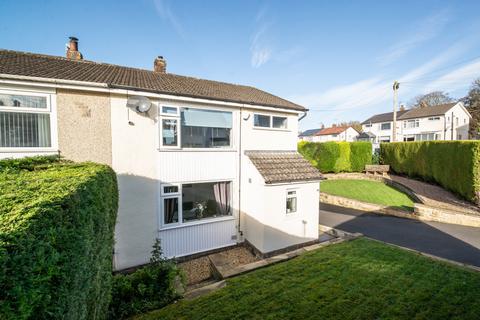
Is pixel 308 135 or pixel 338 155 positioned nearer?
pixel 338 155

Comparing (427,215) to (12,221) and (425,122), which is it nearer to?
(12,221)

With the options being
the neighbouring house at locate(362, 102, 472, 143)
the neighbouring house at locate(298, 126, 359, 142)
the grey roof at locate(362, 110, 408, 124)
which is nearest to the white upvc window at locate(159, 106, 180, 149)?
the neighbouring house at locate(362, 102, 472, 143)

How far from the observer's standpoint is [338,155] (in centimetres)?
2100

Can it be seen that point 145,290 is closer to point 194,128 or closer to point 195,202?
point 195,202

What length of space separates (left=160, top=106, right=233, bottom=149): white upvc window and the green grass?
11.5 metres

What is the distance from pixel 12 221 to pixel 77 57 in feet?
39.6

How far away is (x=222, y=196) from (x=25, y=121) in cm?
677

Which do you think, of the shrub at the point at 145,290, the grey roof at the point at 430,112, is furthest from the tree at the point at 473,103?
the shrub at the point at 145,290

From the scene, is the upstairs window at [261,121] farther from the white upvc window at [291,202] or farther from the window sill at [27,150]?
the window sill at [27,150]

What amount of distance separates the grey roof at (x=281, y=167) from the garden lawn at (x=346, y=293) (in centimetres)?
305

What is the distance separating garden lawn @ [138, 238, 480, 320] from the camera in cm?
421

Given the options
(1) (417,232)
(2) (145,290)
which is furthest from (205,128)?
(1) (417,232)

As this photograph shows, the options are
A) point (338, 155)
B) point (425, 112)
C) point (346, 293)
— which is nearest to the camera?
point (346, 293)

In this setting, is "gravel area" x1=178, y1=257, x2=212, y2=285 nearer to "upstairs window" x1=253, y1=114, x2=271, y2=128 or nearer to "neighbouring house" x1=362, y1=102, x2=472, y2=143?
"upstairs window" x1=253, y1=114, x2=271, y2=128
